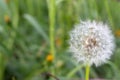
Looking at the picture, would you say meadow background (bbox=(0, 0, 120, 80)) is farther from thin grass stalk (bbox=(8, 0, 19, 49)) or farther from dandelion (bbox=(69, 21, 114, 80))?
dandelion (bbox=(69, 21, 114, 80))

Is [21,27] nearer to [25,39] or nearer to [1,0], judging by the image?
[25,39]

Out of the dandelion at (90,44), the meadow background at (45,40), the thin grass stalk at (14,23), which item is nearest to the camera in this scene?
the dandelion at (90,44)

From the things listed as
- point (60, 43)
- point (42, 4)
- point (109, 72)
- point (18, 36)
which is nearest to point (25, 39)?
point (18, 36)

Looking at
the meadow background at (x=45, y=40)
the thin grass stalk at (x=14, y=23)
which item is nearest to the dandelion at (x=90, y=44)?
the meadow background at (x=45, y=40)

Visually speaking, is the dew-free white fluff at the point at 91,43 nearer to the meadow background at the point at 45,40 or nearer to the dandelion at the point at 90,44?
the dandelion at the point at 90,44

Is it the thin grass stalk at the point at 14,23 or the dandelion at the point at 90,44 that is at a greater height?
the thin grass stalk at the point at 14,23

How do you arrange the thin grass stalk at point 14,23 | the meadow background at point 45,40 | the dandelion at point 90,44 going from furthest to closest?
the thin grass stalk at point 14,23
the meadow background at point 45,40
the dandelion at point 90,44
